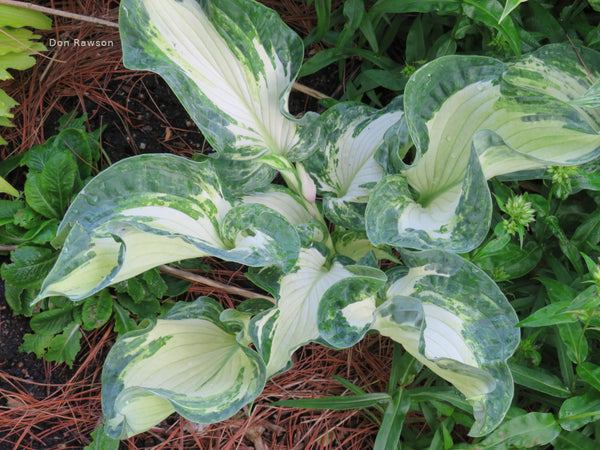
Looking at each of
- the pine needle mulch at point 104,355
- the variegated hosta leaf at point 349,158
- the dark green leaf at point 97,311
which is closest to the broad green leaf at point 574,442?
the pine needle mulch at point 104,355

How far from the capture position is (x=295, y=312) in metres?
1.01

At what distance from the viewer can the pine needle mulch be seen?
1.34 metres

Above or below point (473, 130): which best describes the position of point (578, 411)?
below

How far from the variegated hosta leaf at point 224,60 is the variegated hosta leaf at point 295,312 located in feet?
0.74

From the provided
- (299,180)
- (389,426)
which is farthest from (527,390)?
(299,180)

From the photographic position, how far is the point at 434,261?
95cm

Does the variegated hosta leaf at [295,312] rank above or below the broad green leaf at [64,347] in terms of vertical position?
above

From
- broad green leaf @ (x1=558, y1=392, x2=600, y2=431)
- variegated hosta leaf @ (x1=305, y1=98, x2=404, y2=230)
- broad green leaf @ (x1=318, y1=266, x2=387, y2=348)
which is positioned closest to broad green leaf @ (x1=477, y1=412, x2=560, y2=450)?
broad green leaf @ (x1=558, y1=392, x2=600, y2=431)

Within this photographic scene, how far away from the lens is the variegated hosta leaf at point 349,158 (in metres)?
1.05

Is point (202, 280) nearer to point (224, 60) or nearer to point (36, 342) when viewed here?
point (36, 342)

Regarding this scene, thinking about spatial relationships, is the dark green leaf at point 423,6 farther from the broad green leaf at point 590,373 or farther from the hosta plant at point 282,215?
the broad green leaf at point 590,373

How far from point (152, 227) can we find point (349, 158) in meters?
0.45

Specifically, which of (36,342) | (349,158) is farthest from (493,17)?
(36,342)

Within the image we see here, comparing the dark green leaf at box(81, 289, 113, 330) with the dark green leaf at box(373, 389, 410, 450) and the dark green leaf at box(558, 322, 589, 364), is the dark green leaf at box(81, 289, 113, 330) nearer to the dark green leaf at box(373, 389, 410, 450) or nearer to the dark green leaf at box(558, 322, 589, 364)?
the dark green leaf at box(373, 389, 410, 450)
